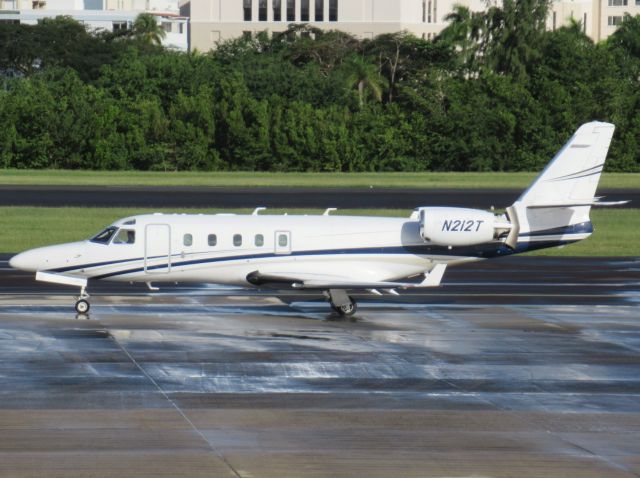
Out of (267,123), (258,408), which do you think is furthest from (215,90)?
(258,408)

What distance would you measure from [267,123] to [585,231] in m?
74.1

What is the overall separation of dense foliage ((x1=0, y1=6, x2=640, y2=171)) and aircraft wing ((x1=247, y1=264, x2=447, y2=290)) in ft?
235

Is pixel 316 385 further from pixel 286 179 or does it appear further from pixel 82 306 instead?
pixel 286 179

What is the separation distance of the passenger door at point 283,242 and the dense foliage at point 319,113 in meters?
71.3

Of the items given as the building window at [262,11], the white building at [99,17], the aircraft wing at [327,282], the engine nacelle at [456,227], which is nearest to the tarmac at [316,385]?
the aircraft wing at [327,282]

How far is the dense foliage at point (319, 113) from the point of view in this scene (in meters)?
102

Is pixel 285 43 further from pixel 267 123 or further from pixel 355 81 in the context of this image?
pixel 267 123

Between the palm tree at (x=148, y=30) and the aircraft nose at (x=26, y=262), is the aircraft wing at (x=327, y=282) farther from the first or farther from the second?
the palm tree at (x=148, y=30)

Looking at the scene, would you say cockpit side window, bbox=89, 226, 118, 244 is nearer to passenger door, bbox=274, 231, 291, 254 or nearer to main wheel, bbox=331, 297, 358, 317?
passenger door, bbox=274, 231, 291, 254

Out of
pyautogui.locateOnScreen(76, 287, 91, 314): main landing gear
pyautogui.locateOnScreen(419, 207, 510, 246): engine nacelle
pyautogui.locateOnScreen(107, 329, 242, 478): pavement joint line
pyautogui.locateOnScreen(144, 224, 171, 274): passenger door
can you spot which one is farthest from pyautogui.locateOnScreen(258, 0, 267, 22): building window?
pyautogui.locateOnScreen(107, 329, 242, 478): pavement joint line

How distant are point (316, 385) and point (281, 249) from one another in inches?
365

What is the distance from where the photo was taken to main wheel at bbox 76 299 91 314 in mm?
30828

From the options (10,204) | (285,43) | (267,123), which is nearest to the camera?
(10,204)

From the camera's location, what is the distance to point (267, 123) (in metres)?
105
